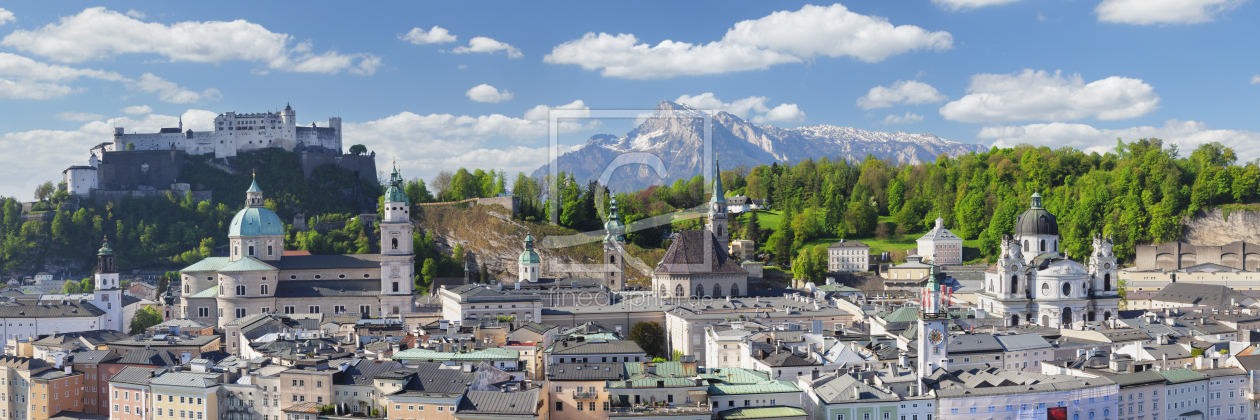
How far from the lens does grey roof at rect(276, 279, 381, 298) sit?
61594 millimetres

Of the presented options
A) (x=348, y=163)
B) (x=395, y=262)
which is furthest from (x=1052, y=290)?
(x=348, y=163)

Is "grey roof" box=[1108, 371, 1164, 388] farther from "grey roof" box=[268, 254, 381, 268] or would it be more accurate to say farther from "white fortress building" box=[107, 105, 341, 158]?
"white fortress building" box=[107, 105, 341, 158]

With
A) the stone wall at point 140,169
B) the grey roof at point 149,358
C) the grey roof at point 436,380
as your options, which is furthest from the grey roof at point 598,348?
the stone wall at point 140,169

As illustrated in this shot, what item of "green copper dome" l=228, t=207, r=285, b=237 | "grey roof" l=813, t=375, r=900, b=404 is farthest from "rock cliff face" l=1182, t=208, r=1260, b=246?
"green copper dome" l=228, t=207, r=285, b=237

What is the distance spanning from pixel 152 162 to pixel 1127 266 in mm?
76143

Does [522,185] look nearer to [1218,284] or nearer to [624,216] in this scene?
[624,216]

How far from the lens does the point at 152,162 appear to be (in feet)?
308

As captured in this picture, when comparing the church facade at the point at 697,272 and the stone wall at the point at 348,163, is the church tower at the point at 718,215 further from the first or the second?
the stone wall at the point at 348,163

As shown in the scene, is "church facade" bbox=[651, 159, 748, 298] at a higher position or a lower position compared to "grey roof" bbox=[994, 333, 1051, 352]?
higher

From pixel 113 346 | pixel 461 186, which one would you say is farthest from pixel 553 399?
pixel 461 186

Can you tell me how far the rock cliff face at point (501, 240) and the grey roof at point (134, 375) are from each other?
33.0 m

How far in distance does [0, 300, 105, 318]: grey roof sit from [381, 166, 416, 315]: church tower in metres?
14.6

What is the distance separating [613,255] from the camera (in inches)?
2746

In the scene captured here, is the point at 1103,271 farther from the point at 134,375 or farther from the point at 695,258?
the point at 134,375
